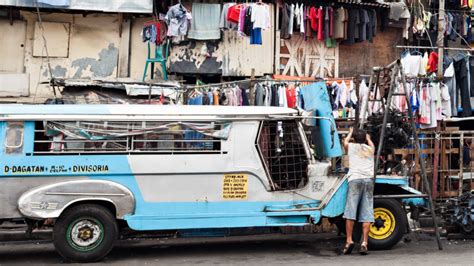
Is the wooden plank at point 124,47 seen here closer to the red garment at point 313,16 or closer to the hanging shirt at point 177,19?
the hanging shirt at point 177,19

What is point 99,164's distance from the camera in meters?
7.73

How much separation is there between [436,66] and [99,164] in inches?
356

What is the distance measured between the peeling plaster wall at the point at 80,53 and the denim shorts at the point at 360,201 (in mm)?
7370

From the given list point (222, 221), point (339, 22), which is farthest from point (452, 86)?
point (222, 221)

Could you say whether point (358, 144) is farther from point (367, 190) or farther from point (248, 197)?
point (248, 197)

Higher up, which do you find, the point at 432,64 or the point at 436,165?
the point at 432,64

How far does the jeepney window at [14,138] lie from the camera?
297 inches

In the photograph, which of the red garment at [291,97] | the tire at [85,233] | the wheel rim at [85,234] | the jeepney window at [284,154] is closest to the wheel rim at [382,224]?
the jeepney window at [284,154]

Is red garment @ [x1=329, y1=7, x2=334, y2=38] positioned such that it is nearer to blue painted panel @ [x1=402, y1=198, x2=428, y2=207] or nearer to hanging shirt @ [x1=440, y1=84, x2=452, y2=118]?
hanging shirt @ [x1=440, y1=84, x2=452, y2=118]

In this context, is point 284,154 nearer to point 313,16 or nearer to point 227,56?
point 227,56

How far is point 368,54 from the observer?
14.2m

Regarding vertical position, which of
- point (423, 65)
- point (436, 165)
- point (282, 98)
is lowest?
point (436, 165)

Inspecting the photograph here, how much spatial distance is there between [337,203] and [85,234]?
3.88 meters

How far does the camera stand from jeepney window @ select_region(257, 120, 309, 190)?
27.3 feet
